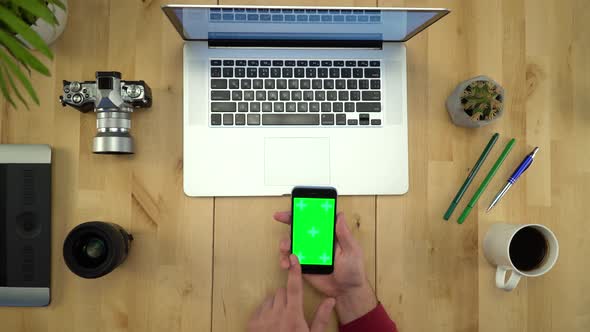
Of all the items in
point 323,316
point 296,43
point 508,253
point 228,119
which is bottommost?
point 323,316

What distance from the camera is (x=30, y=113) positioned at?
2.27 feet

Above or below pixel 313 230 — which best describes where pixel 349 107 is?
above

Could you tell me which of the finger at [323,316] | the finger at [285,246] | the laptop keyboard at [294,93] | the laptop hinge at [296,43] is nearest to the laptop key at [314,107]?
the laptop keyboard at [294,93]

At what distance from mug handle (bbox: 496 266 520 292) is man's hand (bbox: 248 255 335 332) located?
0.29m

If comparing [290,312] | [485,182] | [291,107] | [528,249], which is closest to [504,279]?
[528,249]

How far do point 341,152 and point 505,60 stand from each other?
372mm

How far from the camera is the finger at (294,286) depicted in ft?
2.15

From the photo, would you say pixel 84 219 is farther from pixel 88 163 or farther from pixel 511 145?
pixel 511 145

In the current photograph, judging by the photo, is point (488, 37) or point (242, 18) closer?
point (242, 18)

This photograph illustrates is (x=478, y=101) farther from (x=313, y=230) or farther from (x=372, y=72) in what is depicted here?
(x=313, y=230)

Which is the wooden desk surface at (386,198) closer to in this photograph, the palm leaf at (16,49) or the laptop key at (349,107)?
the laptop key at (349,107)

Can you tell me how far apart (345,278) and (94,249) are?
1.42 ft

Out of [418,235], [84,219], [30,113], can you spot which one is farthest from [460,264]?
[30,113]

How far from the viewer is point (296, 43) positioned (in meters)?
0.68
